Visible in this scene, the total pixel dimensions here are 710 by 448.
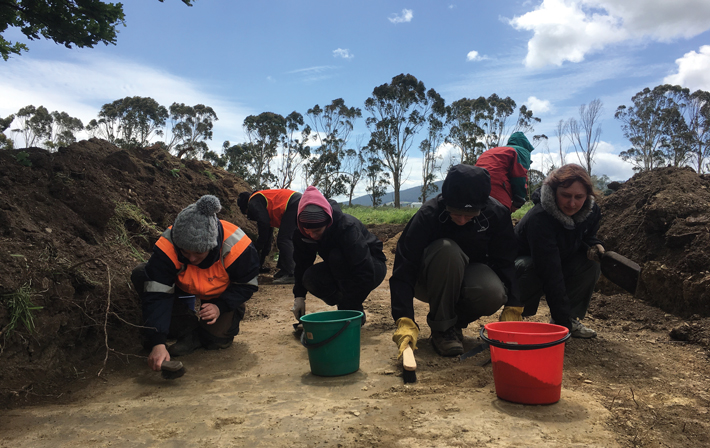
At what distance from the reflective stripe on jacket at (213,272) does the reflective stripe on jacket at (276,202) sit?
2656mm

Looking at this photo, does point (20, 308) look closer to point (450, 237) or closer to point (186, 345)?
point (186, 345)

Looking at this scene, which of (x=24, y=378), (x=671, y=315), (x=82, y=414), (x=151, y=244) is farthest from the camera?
(x=151, y=244)

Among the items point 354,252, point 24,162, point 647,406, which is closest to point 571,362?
point 647,406

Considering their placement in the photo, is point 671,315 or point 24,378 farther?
point 671,315

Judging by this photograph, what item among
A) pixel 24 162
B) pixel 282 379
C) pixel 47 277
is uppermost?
pixel 24 162

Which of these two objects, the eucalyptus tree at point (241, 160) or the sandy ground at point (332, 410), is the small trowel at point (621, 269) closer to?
the sandy ground at point (332, 410)

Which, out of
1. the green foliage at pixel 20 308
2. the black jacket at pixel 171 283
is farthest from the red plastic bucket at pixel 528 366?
the green foliage at pixel 20 308

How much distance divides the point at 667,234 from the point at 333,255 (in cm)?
329

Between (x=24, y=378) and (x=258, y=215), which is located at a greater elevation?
(x=258, y=215)

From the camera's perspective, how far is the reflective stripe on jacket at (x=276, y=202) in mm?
5805

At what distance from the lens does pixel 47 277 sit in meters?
2.84

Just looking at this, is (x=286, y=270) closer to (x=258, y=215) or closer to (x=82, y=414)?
(x=258, y=215)

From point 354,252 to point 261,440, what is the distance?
1586 millimetres

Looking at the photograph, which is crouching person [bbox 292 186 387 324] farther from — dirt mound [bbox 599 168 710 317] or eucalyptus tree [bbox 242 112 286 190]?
eucalyptus tree [bbox 242 112 286 190]
